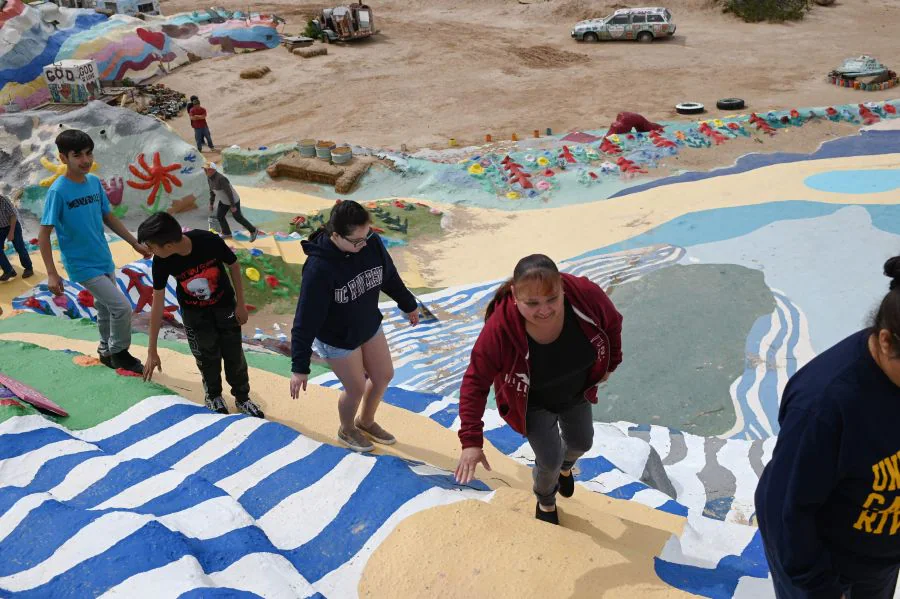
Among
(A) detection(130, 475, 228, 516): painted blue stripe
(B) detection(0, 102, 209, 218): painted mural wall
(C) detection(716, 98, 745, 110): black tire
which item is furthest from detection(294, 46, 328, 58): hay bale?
(A) detection(130, 475, 228, 516): painted blue stripe

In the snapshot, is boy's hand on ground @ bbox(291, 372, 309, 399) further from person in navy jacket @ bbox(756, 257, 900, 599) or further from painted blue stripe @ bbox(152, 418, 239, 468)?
person in navy jacket @ bbox(756, 257, 900, 599)

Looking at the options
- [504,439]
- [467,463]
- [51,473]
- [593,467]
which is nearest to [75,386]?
[51,473]

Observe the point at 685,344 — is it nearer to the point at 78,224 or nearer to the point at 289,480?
the point at 289,480

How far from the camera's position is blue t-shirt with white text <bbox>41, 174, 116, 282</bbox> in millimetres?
4621

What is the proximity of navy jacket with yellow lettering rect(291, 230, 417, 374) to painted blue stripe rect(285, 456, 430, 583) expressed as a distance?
74 cm

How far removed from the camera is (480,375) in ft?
9.19

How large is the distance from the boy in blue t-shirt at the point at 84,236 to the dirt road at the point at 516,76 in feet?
41.0

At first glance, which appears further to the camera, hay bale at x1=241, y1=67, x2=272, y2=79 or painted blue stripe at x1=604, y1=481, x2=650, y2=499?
hay bale at x1=241, y1=67, x2=272, y2=79

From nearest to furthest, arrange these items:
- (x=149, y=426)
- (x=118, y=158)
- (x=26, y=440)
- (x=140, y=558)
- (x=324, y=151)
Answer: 1. (x=140, y=558)
2. (x=26, y=440)
3. (x=149, y=426)
4. (x=118, y=158)
5. (x=324, y=151)

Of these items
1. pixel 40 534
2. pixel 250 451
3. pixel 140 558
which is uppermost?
pixel 140 558

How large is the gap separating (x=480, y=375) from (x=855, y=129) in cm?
1414

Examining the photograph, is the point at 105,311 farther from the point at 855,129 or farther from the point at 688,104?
the point at 688,104

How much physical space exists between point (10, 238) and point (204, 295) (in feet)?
16.7

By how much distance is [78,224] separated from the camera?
4.70m
